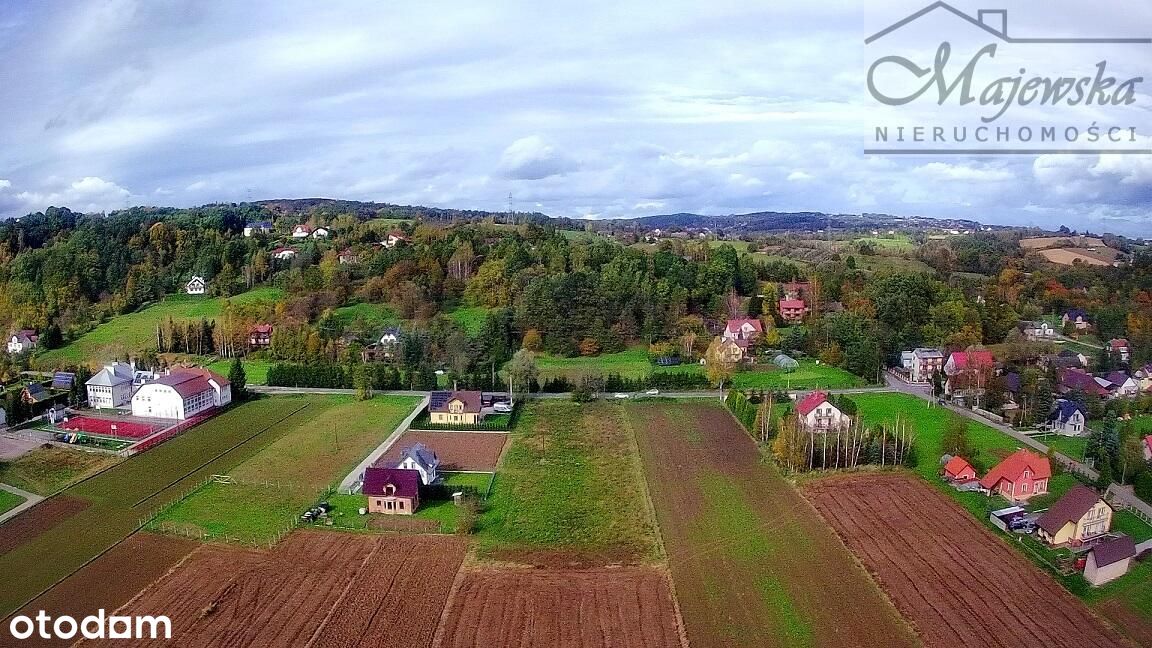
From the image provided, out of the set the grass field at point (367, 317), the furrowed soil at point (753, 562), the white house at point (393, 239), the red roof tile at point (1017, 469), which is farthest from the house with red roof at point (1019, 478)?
the white house at point (393, 239)

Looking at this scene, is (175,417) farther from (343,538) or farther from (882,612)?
(882,612)

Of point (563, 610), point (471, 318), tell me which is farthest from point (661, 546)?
point (471, 318)

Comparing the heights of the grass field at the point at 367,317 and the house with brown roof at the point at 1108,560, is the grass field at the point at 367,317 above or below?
above

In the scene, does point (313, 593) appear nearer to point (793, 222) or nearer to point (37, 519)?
point (37, 519)

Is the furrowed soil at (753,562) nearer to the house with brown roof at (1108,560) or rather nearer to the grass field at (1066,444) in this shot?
the house with brown roof at (1108,560)

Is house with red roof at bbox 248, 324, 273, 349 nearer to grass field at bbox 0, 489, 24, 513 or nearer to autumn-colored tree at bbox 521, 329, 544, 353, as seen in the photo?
autumn-colored tree at bbox 521, 329, 544, 353

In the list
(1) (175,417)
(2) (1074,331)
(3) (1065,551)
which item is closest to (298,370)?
(1) (175,417)
